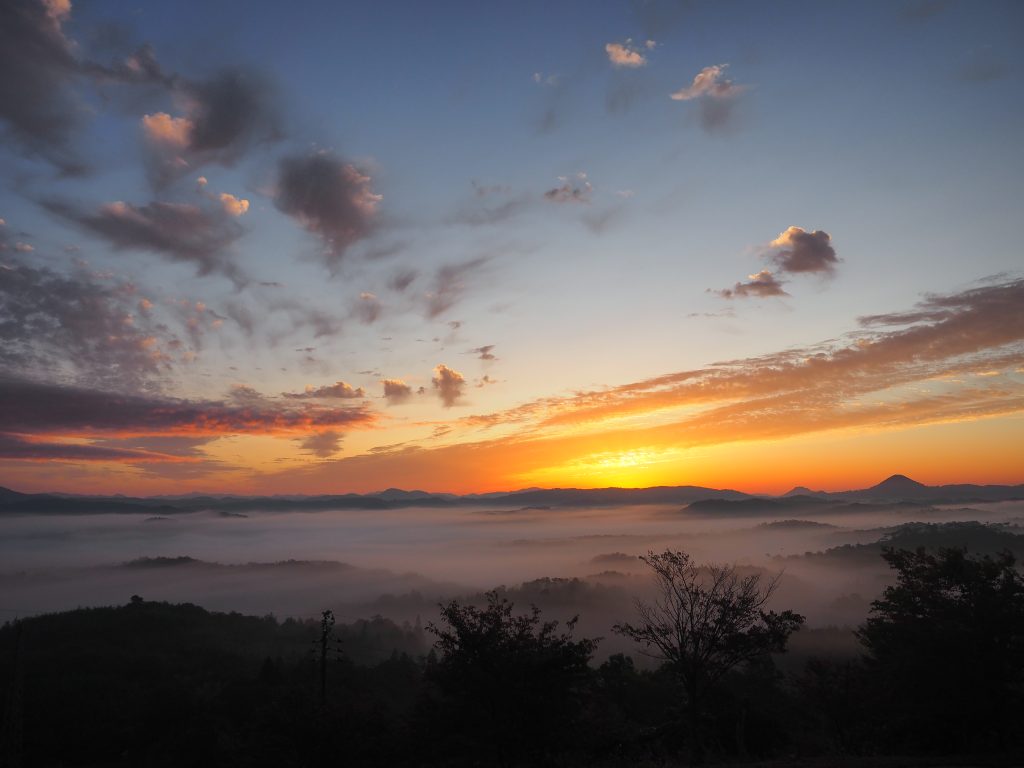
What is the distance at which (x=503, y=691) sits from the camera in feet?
86.3

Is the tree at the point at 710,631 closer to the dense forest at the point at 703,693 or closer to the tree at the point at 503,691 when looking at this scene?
the dense forest at the point at 703,693

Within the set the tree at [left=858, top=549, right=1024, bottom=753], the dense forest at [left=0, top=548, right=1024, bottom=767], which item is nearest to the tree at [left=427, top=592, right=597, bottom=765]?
the dense forest at [left=0, top=548, right=1024, bottom=767]

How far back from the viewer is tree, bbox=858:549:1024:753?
28.1 m

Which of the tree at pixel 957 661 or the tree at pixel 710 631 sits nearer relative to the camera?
the tree at pixel 710 631

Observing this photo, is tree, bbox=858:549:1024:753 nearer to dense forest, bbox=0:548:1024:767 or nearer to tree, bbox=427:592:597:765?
dense forest, bbox=0:548:1024:767

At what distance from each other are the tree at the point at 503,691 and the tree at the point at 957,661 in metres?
16.9

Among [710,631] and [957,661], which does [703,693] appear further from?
[957,661]

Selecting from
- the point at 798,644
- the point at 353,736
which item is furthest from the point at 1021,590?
the point at 798,644

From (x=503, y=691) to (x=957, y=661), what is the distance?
72.6 feet

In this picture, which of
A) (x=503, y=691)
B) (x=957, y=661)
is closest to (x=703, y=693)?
(x=503, y=691)

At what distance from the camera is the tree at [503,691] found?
25.9m

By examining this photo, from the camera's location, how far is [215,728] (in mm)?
77500

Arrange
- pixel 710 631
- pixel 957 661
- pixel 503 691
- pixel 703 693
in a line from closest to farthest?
pixel 703 693, pixel 710 631, pixel 503 691, pixel 957 661

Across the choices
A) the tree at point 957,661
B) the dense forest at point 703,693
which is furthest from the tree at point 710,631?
the tree at point 957,661
